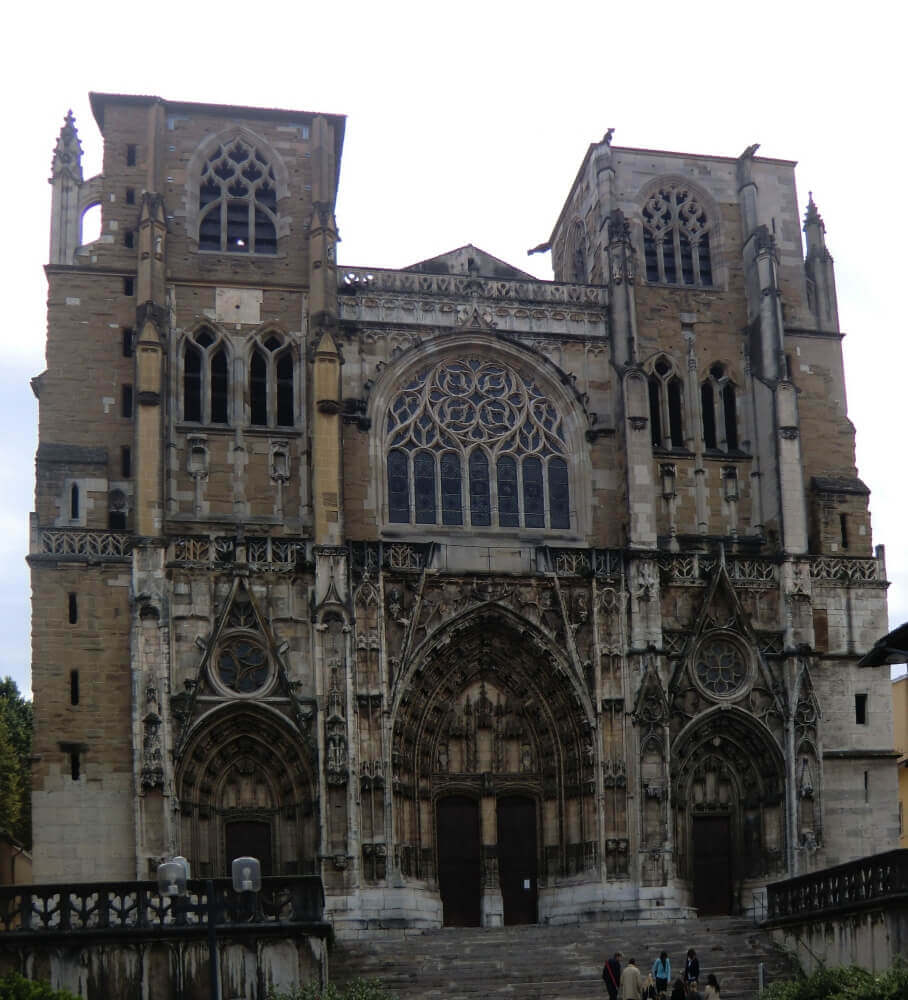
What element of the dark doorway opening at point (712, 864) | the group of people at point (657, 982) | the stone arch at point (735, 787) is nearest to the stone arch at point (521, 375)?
the stone arch at point (735, 787)

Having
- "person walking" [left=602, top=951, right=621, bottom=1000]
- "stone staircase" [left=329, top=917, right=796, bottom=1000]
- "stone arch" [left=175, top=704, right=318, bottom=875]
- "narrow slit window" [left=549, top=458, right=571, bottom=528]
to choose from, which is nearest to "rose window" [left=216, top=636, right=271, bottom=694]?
"stone arch" [left=175, top=704, right=318, bottom=875]

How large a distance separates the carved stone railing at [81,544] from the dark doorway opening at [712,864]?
1445cm

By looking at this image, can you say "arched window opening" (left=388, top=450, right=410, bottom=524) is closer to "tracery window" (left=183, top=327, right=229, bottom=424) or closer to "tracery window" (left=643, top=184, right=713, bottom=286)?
"tracery window" (left=183, top=327, right=229, bottom=424)

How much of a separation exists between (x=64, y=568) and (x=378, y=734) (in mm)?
7686

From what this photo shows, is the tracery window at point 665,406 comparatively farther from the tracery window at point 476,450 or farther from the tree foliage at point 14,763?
the tree foliage at point 14,763

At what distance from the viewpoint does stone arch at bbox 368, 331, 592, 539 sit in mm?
38469

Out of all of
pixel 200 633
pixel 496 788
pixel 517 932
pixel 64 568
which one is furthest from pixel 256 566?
pixel 517 932

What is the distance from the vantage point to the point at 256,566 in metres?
36.0

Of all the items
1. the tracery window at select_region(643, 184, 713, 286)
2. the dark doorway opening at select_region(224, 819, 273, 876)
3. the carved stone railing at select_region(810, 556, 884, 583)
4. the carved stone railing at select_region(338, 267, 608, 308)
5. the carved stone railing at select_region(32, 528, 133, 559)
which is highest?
the tracery window at select_region(643, 184, 713, 286)

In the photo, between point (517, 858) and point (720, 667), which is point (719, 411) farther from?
point (517, 858)

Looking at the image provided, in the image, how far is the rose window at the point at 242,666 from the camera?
1393 inches

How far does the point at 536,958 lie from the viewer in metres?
31.0

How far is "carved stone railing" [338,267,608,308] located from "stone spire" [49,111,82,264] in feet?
21.0

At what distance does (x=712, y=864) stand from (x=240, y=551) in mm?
12973
